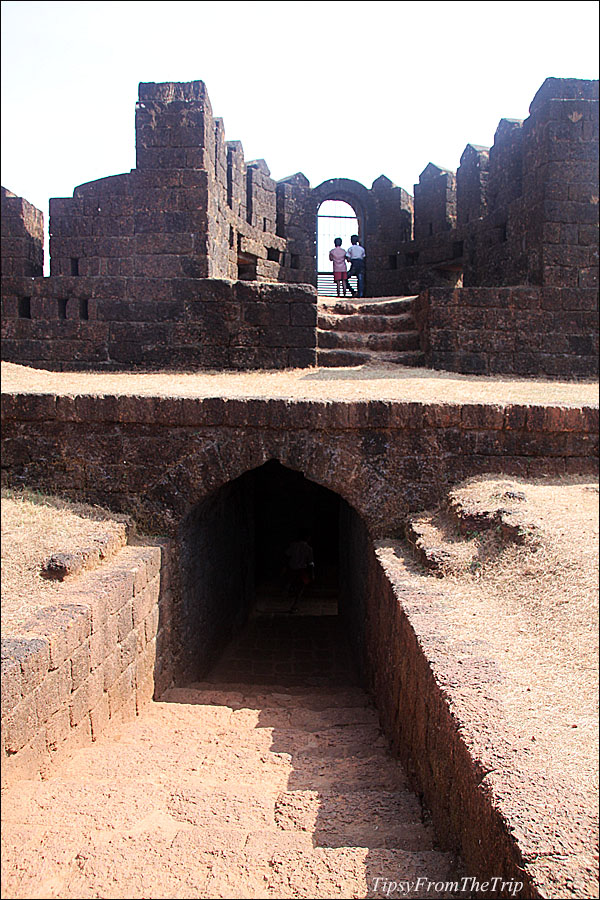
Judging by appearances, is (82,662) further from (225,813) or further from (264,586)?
(264,586)

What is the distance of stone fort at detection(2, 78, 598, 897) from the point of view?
12.8 ft

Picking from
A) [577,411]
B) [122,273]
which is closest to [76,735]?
[577,411]

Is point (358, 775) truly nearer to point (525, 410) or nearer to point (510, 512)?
point (510, 512)

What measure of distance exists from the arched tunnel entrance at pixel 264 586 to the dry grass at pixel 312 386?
4.39ft

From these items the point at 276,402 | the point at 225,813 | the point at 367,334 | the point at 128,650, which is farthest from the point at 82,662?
the point at 367,334

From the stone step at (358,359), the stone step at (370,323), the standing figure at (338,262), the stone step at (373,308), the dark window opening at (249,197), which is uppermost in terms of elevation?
the dark window opening at (249,197)

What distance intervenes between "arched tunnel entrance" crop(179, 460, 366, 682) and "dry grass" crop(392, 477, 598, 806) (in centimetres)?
234

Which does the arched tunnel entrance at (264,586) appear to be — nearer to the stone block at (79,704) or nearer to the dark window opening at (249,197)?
the stone block at (79,704)

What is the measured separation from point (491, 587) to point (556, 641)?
864 mm

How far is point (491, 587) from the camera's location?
458 cm

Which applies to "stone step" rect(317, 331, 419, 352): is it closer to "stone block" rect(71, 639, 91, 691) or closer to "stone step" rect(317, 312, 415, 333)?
"stone step" rect(317, 312, 415, 333)

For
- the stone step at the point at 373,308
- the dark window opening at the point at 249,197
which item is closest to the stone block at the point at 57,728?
the stone step at the point at 373,308

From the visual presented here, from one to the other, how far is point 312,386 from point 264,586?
20.3ft

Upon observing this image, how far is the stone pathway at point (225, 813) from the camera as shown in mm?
2393
